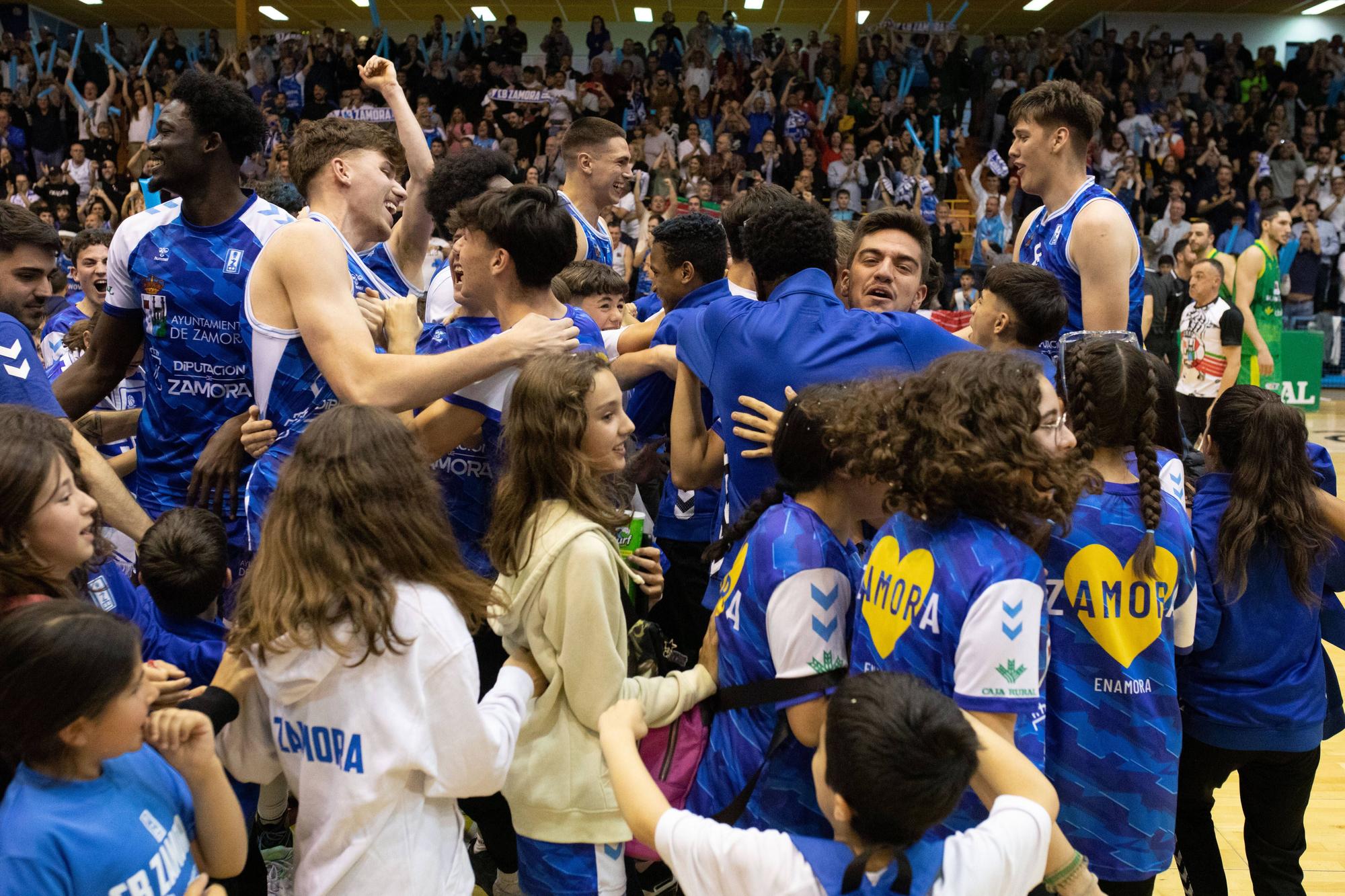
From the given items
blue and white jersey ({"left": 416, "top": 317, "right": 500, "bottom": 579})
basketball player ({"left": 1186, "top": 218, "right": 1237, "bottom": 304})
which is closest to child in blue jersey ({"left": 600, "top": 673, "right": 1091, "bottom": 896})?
blue and white jersey ({"left": 416, "top": 317, "right": 500, "bottom": 579})

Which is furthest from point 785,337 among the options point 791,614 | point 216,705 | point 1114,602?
point 216,705

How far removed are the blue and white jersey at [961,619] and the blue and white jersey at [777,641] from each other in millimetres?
69

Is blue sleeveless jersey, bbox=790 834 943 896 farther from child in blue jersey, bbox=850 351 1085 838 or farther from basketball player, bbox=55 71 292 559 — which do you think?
basketball player, bbox=55 71 292 559

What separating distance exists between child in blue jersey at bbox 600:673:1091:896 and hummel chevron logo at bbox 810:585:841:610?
0.32 m

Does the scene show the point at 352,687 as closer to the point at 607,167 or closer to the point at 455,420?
the point at 455,420

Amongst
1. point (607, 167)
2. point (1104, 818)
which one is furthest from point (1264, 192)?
point (1104, 818)

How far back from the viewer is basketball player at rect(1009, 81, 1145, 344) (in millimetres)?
3318

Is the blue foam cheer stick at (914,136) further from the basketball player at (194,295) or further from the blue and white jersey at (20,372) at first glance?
the blue and white jersey at (20,372)

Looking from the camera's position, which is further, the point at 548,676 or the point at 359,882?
the point at 548,676

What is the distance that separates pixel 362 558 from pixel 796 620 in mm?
732

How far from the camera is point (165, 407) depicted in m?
2.92

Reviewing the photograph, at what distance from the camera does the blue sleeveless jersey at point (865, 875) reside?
4.92ft

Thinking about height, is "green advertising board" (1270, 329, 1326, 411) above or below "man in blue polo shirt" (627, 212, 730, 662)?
below

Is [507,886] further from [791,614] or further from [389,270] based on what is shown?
[389,270]
